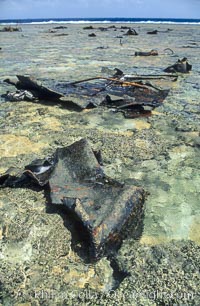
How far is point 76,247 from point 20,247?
352 mm

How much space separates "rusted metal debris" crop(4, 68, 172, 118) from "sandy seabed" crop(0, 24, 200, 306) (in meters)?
0.23

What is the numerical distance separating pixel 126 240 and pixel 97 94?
3775 millimetres

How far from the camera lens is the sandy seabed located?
1707 mm

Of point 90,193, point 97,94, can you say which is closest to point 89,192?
point 90,193

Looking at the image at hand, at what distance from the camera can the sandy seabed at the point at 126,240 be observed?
1.71 m

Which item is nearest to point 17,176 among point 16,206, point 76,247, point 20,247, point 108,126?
point 16,206

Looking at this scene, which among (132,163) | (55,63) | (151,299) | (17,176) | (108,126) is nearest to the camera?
(151,299)

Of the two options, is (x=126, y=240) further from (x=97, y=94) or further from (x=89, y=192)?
(x=97, y=94)

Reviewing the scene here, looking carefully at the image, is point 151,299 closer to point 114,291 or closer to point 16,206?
point 114,291

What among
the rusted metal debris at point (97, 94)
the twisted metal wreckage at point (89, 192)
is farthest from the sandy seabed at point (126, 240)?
the rusted metal debris at point (97, 94)

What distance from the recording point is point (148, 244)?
2.05 meters

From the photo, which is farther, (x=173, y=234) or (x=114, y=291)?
(x=173, y=234)

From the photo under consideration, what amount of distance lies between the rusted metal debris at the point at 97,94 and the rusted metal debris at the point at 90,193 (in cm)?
186

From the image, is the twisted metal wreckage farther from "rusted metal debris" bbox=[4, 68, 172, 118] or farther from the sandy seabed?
"rusted metal debris" bbox=[4, 68, 172, 118]
